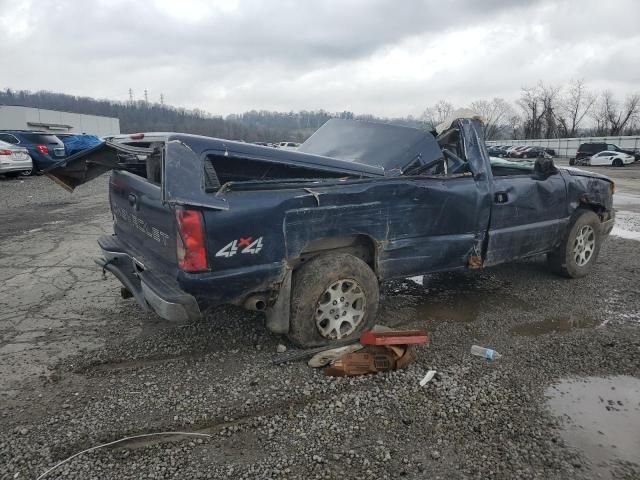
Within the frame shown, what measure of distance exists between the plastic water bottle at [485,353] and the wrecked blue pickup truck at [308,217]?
83cm

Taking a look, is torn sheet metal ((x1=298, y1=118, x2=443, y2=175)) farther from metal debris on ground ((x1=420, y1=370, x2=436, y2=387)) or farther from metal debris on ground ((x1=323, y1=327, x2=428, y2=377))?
metal debris on ground ((x1=420, y1=370, x2=436, y2=387))

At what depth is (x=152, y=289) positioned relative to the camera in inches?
128

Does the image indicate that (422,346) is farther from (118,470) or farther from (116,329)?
(116,329)

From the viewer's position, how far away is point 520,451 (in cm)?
263

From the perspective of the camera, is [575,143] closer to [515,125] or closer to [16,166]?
[515,125]

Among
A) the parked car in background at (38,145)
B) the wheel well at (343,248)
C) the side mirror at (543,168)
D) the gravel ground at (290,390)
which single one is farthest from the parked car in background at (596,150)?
the wheel well at (343,248)

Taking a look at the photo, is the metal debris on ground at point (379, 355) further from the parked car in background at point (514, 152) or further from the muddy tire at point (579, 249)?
the parked car in background at point (514, 152)

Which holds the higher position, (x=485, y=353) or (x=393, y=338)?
(x=393, y=338)

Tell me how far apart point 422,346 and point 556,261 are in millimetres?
2789

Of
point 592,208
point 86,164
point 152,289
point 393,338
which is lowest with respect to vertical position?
point 393,338

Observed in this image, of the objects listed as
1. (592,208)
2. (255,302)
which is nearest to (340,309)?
(255,302)

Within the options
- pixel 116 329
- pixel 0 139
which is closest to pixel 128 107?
pixel 0 139

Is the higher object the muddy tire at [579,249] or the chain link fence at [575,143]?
the chain link fence at [575,143]

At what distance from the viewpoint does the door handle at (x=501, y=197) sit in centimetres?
458
